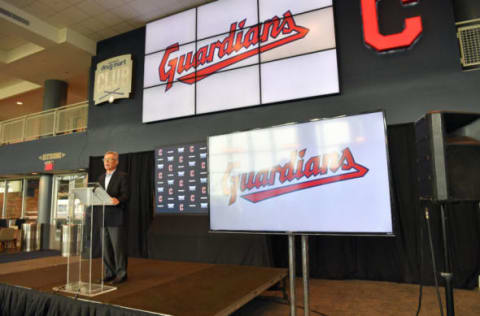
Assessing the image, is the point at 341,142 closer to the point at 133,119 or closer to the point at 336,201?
the point at 336,201

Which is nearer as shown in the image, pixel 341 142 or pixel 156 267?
pixel 341 142

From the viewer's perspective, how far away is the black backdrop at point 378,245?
371 centimetres

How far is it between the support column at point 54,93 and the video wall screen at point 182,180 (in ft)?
18.7

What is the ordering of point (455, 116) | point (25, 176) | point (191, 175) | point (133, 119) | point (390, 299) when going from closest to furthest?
point (455, 116) < point (390, 299) < point (191, 175) < point (133, 119) < point (25, 176)

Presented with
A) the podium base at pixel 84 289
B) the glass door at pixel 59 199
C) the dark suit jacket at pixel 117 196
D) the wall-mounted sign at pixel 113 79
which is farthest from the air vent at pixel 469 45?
the glass door at pixel 59 199

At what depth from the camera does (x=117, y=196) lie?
3100 millimetres

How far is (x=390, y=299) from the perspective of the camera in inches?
131

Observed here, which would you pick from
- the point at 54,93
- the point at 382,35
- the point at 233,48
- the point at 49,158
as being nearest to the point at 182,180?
the point at 233,48

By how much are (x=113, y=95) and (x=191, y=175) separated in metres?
2.99

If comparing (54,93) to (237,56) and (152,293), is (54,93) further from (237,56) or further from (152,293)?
(152,293)

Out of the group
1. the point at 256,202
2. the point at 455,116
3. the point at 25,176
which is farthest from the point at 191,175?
the point at 25,176

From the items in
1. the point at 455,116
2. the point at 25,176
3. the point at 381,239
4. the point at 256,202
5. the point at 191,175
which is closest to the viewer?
the point at 455,116

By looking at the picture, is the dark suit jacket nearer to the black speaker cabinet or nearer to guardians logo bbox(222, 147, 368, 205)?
guardians logo bbox(222, 147, 368, 205)

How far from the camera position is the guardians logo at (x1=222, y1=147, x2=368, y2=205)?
Result: 2.25m
